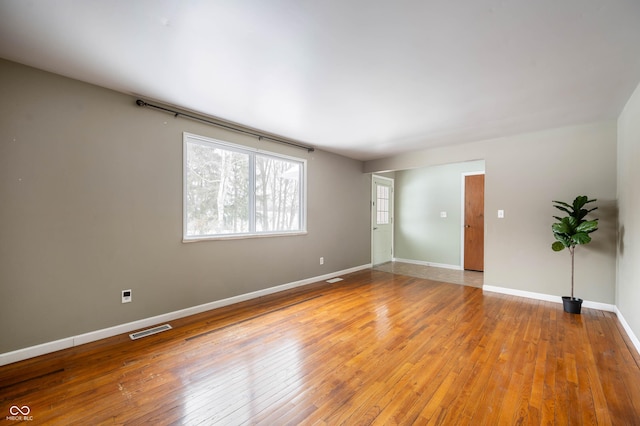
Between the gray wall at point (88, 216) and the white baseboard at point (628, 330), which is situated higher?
the gray wall at point (88, 216)

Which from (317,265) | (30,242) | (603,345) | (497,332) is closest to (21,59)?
(30,242)

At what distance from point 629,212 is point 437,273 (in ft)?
10.6

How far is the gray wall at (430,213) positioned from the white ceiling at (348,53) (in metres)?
2.95

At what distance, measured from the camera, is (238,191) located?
3.76m

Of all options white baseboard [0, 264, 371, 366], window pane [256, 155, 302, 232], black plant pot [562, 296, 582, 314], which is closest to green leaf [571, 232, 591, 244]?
black plant pot [562, 296, 582, 314]

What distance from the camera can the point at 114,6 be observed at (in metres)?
1.57

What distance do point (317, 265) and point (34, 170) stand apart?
3809 millimetres

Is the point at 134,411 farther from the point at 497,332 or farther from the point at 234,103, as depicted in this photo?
the point at 497,332

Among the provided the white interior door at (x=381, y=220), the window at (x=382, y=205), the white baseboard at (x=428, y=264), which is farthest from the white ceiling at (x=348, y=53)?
the white baseboard at (x=428, y=264)

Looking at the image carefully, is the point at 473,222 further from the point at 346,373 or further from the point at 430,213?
the point at 346,373

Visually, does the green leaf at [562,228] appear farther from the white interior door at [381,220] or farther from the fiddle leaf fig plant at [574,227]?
the white interior door at [381,220]

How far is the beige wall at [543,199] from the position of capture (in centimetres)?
343

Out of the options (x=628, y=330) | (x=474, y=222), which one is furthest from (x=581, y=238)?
(x=474, y=222)

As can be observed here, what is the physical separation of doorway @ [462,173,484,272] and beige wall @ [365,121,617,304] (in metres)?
1.65
